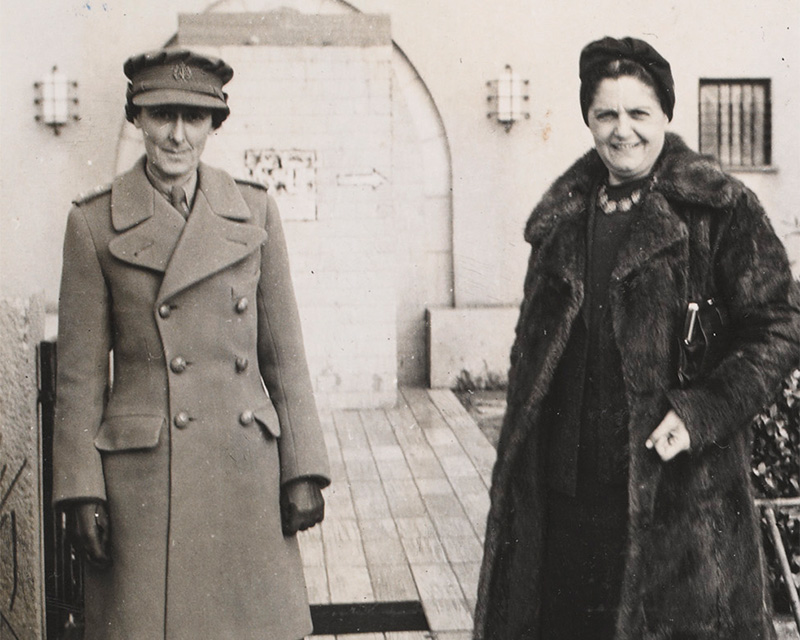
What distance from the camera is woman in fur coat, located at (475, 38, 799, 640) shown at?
9.56 feet


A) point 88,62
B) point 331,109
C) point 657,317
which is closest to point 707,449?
point 657,317

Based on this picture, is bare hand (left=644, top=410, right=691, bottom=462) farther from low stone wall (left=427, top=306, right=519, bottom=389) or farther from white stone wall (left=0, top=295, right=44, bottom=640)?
low stone wall (left=427, top=306, right=519, bottom=389)

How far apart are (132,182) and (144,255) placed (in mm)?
240

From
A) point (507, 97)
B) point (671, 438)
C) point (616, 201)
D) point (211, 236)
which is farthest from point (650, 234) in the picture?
point (507, 97)

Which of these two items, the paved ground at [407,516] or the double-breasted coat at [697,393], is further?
the paved ground at [407,516]

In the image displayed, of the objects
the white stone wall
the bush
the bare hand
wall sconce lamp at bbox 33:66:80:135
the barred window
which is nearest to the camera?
the bare hand

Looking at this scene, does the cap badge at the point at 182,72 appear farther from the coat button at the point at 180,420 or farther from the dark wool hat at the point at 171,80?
the coat button at the point at 180,420

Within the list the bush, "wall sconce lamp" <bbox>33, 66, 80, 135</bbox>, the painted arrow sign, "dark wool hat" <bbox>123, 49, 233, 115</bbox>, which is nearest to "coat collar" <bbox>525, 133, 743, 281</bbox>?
"dark wool hat" <bbox>123, 49, 233, 115</bbox>

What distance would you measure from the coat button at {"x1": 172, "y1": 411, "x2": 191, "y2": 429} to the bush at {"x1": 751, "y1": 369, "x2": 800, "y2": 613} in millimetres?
2571

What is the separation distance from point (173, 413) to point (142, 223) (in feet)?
1.77

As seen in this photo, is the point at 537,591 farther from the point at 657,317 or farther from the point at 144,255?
the point at 144,255

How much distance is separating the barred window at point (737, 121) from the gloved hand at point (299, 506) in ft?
29.6

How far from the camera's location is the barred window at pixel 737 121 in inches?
440

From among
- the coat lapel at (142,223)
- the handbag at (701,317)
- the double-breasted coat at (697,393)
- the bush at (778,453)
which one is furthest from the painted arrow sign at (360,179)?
the handbag at (701,317)
